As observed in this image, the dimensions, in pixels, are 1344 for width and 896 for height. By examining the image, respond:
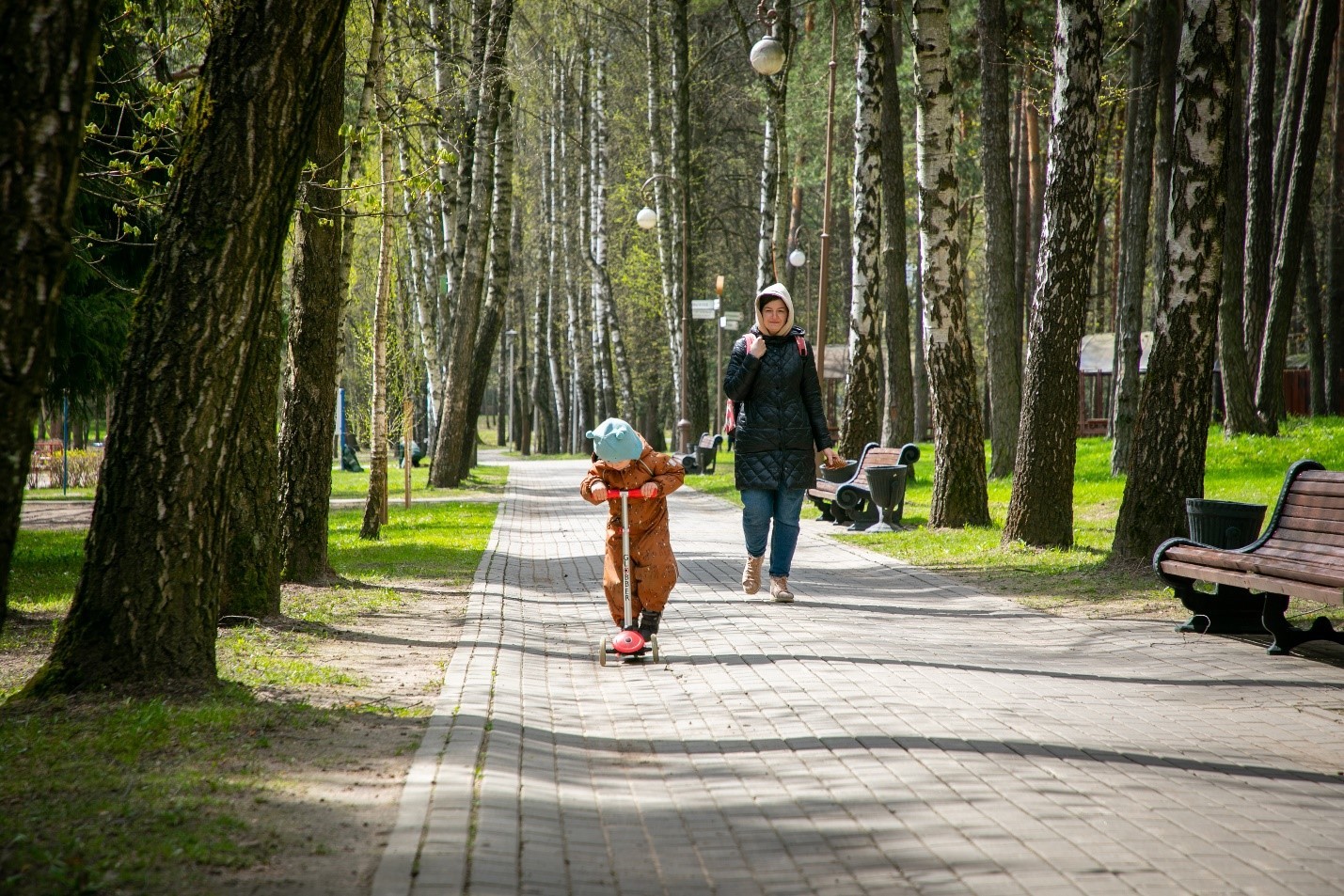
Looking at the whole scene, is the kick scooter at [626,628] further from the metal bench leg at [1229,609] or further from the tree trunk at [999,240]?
the tree trunk at [999,240]

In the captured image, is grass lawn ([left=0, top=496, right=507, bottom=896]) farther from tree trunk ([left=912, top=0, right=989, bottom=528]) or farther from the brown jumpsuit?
tree trunk ([left=912, top=0, right=989, bottom=528])

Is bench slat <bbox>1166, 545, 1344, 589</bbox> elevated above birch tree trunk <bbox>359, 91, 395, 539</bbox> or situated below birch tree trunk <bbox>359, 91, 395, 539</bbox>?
below

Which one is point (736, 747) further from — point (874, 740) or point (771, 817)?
point (771, 817)

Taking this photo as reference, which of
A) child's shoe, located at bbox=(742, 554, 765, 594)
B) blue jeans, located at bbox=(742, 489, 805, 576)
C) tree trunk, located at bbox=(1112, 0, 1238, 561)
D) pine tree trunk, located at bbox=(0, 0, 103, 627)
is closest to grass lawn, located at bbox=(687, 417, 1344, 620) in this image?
tree trunk, located at bbox=(1112, 0, 1238, 561)

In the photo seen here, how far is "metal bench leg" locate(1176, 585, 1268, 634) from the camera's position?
25.6 ft

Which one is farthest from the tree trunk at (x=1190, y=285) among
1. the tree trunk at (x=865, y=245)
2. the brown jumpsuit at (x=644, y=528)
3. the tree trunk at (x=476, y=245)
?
the tree trunk at (x=476, y=245)

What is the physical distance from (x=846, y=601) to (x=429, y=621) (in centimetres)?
307

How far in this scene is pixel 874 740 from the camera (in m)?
5.11

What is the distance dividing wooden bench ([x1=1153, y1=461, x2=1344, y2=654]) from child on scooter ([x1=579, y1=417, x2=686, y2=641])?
10.5ft

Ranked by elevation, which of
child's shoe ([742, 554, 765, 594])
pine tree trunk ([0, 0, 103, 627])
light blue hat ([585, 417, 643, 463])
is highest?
pine tree trunk ([0, 0, 103, 627])

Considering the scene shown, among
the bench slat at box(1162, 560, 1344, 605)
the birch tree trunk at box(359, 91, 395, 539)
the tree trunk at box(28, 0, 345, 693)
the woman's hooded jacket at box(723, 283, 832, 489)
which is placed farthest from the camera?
the birch tree trunk at box(359, 91, 395, 539)

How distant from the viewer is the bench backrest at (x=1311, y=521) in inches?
274

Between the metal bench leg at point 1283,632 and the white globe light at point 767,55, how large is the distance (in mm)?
12782

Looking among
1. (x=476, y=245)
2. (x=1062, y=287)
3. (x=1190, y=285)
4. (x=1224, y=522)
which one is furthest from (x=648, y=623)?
(x=476, y=245)
